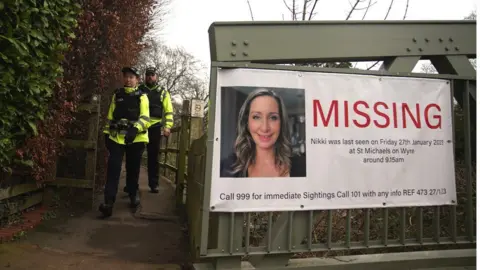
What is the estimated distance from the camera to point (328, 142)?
118 inches

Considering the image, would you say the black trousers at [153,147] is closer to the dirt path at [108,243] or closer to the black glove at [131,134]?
the dirt path at [108,243]

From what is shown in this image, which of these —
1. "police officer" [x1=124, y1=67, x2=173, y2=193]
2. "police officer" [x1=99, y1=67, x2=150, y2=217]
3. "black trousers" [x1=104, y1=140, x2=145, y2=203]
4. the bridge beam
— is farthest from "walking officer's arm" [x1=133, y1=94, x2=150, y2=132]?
the bridge beam

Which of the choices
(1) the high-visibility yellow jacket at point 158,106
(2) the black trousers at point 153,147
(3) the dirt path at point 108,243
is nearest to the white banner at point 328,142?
(3) the dirt path at point 108,243

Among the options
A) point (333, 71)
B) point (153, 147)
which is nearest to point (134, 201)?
point (153, 147)

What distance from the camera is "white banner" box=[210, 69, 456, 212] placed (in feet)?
9.30

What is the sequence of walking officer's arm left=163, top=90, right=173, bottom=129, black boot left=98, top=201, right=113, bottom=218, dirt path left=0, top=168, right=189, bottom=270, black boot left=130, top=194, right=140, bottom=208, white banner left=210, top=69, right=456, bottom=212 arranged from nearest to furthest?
white banner left=210, top=69, right=456, bottom=212 → dirt path left=0, top=168, right=189, bottom=270 → black boot left=98, top=201, right=113, bottom=218 → black boot left=130, top=194, right=140, bottom=208 → walking officer's arm left=163, top=90, right=173, bottom=129

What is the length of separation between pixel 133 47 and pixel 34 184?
265cm

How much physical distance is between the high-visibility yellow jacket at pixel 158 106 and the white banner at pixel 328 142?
2.91 metres

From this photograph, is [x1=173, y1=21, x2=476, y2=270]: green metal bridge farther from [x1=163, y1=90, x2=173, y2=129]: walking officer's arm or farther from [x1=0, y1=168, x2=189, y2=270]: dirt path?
[x1=163, y1=90, x2=173, y2=129]: walking officer's arm

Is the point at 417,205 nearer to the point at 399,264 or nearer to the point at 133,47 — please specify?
the point at 399,264

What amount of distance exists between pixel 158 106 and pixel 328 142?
3.26 metres

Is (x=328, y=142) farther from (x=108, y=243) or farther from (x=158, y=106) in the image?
(x=158, y=106)

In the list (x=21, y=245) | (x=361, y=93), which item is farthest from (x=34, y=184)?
(x=361, y=93)

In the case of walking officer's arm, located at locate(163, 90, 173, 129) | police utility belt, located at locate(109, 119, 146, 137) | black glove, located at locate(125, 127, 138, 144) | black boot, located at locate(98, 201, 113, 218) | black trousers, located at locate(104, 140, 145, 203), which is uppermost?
walking officer's arm, located at locate(163, 90, 173, 129)
